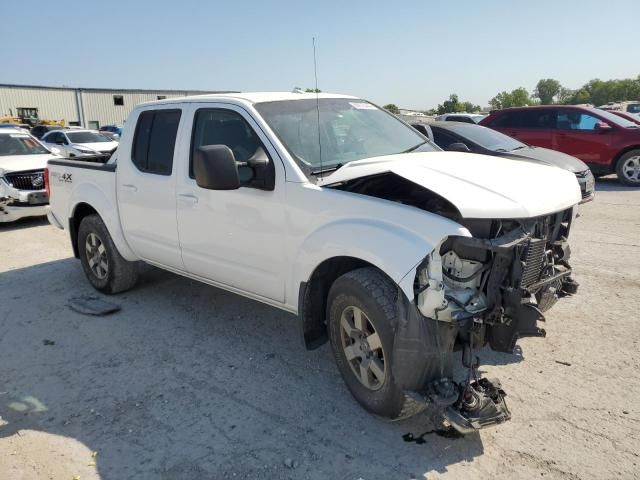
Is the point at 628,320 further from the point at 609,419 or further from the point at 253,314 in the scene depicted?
the point at 253,314

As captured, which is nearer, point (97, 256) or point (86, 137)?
point (97, 256)

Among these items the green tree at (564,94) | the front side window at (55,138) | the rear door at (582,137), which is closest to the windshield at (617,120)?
the rear door at (582,137)

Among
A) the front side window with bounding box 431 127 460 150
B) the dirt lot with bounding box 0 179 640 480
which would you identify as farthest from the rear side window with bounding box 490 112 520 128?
the dirt lot with bounding box 0 179 640 480

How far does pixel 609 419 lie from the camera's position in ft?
10.5

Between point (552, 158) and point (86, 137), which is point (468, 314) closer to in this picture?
point (552, 158)

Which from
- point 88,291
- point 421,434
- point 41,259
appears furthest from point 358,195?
point 41,259

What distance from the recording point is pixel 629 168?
11.9m

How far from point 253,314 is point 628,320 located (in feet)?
10.9

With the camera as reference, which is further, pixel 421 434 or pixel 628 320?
pixel 628 320

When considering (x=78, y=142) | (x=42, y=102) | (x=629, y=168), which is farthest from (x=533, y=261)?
(x=42, y=102)

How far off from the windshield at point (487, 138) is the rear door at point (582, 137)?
3422 millimetres

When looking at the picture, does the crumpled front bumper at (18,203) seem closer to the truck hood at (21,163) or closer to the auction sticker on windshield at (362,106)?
the truck hood at (21,163)

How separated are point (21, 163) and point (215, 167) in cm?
779

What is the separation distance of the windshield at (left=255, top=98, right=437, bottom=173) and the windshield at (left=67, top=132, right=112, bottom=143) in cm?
1657
